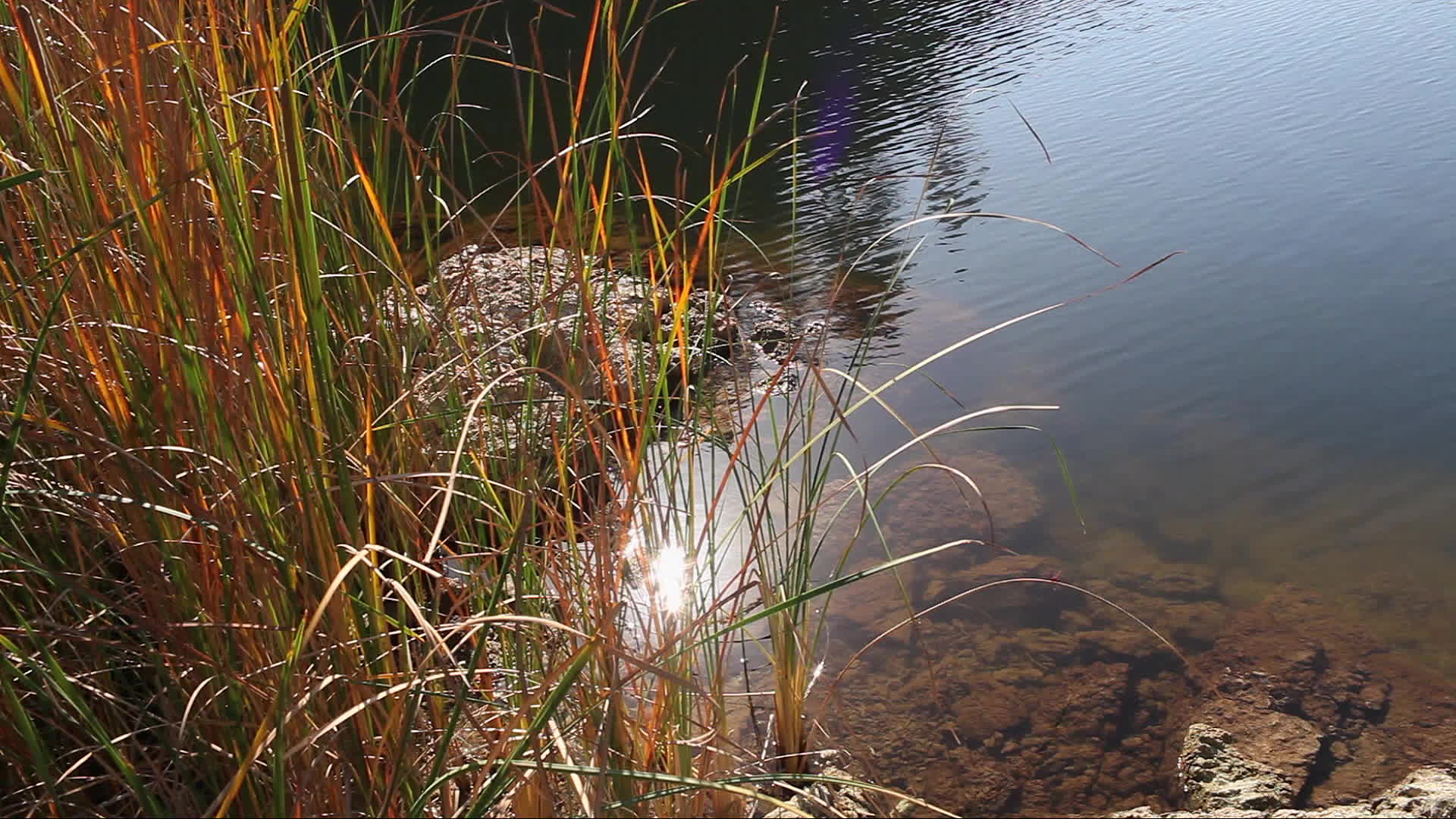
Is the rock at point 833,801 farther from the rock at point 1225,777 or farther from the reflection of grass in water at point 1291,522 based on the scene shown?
the reflection of grass in water at point 1291,522

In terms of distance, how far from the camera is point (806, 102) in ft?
29.6

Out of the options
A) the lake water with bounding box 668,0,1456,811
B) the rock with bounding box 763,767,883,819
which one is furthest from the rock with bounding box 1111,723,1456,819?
the rock with bounding box 763,767,883,819

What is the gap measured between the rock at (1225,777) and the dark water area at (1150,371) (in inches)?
2.5

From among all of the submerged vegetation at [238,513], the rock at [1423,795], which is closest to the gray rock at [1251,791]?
the rock at [1423,795]

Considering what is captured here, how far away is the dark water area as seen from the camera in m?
2.47

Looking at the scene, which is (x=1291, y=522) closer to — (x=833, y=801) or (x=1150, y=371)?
(x=1150, y=371)

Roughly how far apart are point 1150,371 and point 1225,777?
210 cm

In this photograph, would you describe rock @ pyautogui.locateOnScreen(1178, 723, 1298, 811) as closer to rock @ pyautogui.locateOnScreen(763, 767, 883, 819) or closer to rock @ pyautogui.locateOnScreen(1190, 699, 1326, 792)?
rock @ pyautogui.locateOnScreen(1190, 699, 1326, 792)

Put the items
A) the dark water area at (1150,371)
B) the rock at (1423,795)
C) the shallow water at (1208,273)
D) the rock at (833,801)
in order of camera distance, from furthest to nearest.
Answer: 1. the shallow water at (1208,273)
2. the dark water area at (1150,371)
3. the rock at (1423,795)
4. the rock at (833,801)

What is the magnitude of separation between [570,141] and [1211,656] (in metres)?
1.98

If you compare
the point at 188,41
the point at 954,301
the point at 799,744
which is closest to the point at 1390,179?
the point at 954,301

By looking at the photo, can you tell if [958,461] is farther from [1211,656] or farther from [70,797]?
[70,797]

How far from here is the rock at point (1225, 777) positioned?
83.4 inches

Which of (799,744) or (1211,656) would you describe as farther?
(1211,656)
